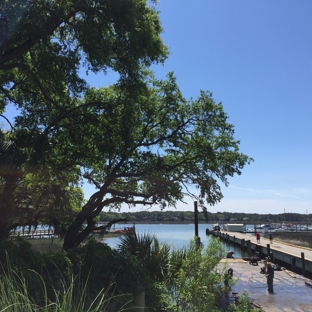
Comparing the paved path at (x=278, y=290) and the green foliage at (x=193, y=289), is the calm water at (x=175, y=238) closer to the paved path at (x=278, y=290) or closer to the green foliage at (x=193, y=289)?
the green foliage at (x=193, y=289)

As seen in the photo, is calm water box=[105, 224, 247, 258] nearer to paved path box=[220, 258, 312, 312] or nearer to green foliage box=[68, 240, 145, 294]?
paved path box=[220, 258, 312, 312]

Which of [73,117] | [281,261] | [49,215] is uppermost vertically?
[73,117]

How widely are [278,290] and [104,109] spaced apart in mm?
10956

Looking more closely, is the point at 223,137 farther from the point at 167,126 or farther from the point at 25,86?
the point at 25,86

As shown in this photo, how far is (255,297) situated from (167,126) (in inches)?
305

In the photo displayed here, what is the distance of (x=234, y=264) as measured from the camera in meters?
24.8

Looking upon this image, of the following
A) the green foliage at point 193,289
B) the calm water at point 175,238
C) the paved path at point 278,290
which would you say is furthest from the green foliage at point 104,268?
the paved path at point 278,290

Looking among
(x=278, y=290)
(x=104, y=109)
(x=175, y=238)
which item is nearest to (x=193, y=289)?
(x=104, y=109)

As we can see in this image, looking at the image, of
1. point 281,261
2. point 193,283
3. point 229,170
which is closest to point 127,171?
point 229,170

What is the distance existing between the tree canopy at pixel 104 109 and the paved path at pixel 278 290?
4.38 metres

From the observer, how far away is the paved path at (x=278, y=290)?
1303 cm

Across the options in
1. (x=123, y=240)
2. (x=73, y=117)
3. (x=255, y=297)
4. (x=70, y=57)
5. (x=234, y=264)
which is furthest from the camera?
(x=234, y=264)

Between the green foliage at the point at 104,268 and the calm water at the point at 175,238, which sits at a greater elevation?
the green foliage at the point at 104,268

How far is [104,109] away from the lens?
13.4 m
